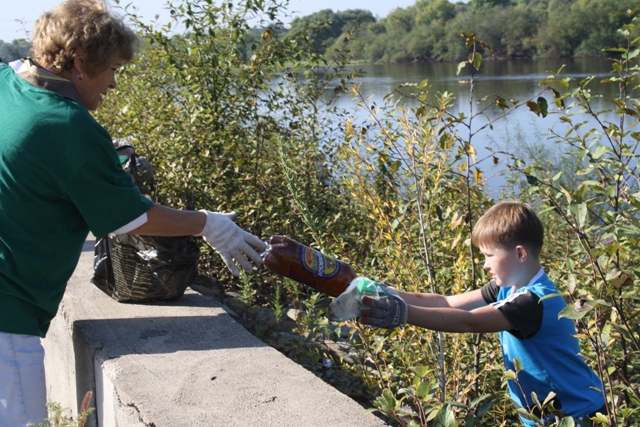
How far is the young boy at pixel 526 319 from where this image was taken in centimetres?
244

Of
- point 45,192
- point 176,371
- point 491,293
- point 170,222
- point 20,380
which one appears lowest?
point 176,371

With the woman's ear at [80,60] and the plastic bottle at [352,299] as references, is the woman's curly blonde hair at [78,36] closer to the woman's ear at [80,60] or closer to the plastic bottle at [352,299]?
the woman's ear at [80,60]

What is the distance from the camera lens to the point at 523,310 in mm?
2461

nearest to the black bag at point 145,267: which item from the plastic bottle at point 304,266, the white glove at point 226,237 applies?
the white glove at point 226,237

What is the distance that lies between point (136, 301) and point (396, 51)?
1528cm

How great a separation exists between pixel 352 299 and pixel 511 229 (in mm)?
673

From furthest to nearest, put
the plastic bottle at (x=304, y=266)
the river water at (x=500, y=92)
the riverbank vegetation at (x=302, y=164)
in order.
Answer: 1. the river water at (x=500, y=92)
2. the riverbank vegetation at (x=302, y=164)
3. the plastic bottle at (x=304, y=266)

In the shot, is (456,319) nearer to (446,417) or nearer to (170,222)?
(446,417)

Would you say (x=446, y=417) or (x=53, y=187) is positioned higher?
(x=53, y=187)

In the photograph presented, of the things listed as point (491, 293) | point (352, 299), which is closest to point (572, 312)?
point (352, 299)

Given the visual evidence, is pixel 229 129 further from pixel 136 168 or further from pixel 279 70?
pixel 136 168

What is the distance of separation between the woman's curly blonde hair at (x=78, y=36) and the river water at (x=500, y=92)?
3664 millimetres

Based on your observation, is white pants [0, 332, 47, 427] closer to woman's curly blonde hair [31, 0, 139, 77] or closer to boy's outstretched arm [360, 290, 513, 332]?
woman's curly blonde hair [31, 0, 139, 77]

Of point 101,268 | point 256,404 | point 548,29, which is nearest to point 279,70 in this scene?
point 101,268
